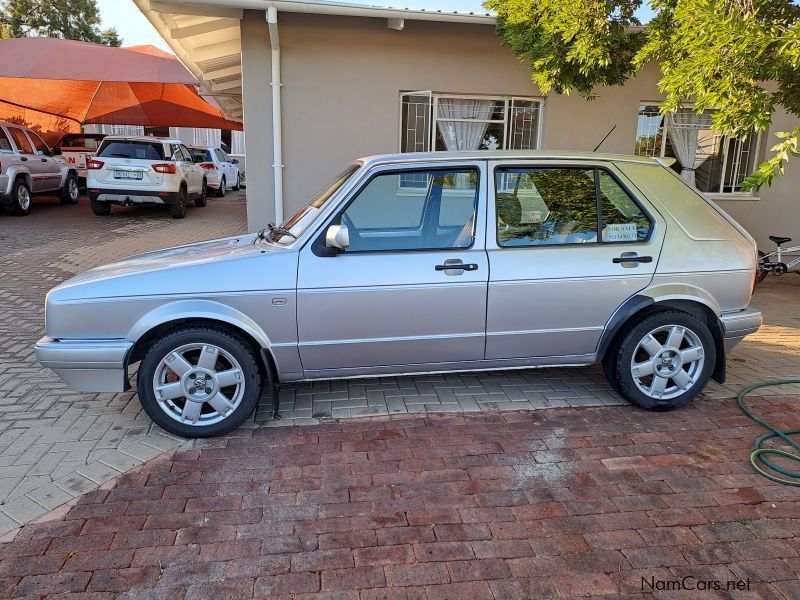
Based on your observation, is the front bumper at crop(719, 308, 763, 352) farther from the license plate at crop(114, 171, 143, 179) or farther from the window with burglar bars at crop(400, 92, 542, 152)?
the license plate at crop(114, 171, 143, 179)

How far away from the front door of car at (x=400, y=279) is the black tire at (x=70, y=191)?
51.9ft

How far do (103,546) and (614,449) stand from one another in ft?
9.53

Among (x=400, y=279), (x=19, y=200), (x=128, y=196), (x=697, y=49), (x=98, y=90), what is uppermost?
(x=98, y=90)

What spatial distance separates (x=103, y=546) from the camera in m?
2.81

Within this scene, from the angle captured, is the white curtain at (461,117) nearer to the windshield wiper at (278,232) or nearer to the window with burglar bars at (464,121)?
the window with burglar bars at (464,121)

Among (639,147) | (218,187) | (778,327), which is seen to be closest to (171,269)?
(778,327)

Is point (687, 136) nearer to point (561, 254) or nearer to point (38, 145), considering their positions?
point (561, 254)

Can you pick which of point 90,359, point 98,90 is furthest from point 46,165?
point 90,359

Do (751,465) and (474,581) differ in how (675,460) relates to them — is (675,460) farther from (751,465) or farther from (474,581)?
(474,581)

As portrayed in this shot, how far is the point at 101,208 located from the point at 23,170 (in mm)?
1806

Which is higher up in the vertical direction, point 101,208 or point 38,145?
point 38,145

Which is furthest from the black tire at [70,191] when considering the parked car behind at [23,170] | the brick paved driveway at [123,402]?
the brick paved driveway at [123,402]

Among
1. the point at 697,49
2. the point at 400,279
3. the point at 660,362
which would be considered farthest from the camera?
the point at 697,49

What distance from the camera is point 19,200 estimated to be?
14062 mm
